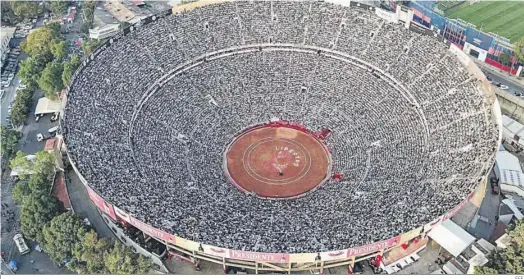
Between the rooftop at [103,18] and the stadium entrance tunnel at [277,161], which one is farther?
the rooftop at [103,18]

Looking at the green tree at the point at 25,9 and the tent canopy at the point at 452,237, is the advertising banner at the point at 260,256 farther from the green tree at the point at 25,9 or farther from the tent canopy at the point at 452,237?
the green tree at the point at 25,9

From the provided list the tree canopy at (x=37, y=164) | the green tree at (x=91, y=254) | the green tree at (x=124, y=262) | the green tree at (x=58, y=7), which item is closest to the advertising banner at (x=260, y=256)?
the green tree at (x=124, y=262)

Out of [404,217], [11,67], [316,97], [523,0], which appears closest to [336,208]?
[404,217]

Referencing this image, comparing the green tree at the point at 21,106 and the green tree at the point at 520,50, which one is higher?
the green tree at the point at 520,50

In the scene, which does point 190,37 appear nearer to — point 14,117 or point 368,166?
point 14,117

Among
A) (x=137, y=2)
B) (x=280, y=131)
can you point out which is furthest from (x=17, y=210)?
(x=137, y=2)

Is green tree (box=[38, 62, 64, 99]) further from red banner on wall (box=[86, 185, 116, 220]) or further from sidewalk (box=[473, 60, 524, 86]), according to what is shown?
sidewalk (box=[473, 60, 524, 86])

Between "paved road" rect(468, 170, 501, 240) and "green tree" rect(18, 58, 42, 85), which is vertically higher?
"green tree" rect(18, 58, 42, 85)

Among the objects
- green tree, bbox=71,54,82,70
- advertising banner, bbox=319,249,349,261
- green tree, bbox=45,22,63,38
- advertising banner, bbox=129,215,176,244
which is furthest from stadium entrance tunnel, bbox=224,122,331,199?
green tree, bbox=45,22,63,38
